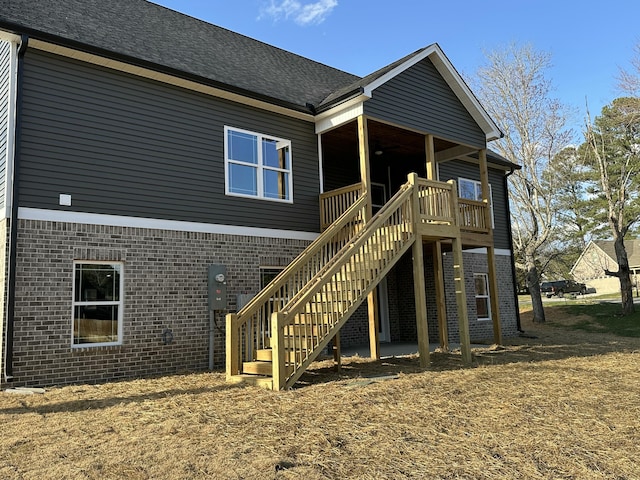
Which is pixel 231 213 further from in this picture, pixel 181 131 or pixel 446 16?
pixel 446 16

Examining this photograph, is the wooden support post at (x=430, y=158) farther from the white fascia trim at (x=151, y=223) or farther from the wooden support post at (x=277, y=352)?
the wooden support post at (x=277, y=352)

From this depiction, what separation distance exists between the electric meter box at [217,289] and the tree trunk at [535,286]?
620 inches

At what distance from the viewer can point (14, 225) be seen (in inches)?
312

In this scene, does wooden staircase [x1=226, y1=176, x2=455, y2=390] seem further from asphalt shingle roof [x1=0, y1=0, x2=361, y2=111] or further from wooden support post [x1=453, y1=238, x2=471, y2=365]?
asphalt shingle roof [x1=0, y1=0, x2=361, y2=111]

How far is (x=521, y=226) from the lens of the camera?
23.4 m

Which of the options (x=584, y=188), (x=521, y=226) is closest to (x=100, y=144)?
(x=521, y=226)

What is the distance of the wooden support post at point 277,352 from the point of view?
725 cm

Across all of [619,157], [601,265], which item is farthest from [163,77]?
[601,265]

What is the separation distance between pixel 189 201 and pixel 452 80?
736 cm

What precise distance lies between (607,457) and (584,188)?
3957 cm

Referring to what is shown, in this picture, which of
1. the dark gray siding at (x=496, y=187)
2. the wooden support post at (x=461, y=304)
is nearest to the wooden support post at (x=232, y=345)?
the wooden support post at (x=461, y=304)

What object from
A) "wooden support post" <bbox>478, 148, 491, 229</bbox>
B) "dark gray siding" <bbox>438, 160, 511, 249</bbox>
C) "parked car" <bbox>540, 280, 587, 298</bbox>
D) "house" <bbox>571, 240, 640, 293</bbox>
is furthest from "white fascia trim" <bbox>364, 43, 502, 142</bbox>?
"house" <bbox>571, 240, 640, 293</bbox>

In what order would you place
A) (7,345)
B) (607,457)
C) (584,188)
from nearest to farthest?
(607,457) → (7,345) → (584,188)

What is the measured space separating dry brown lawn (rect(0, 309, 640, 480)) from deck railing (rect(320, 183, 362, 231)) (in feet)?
13.9
